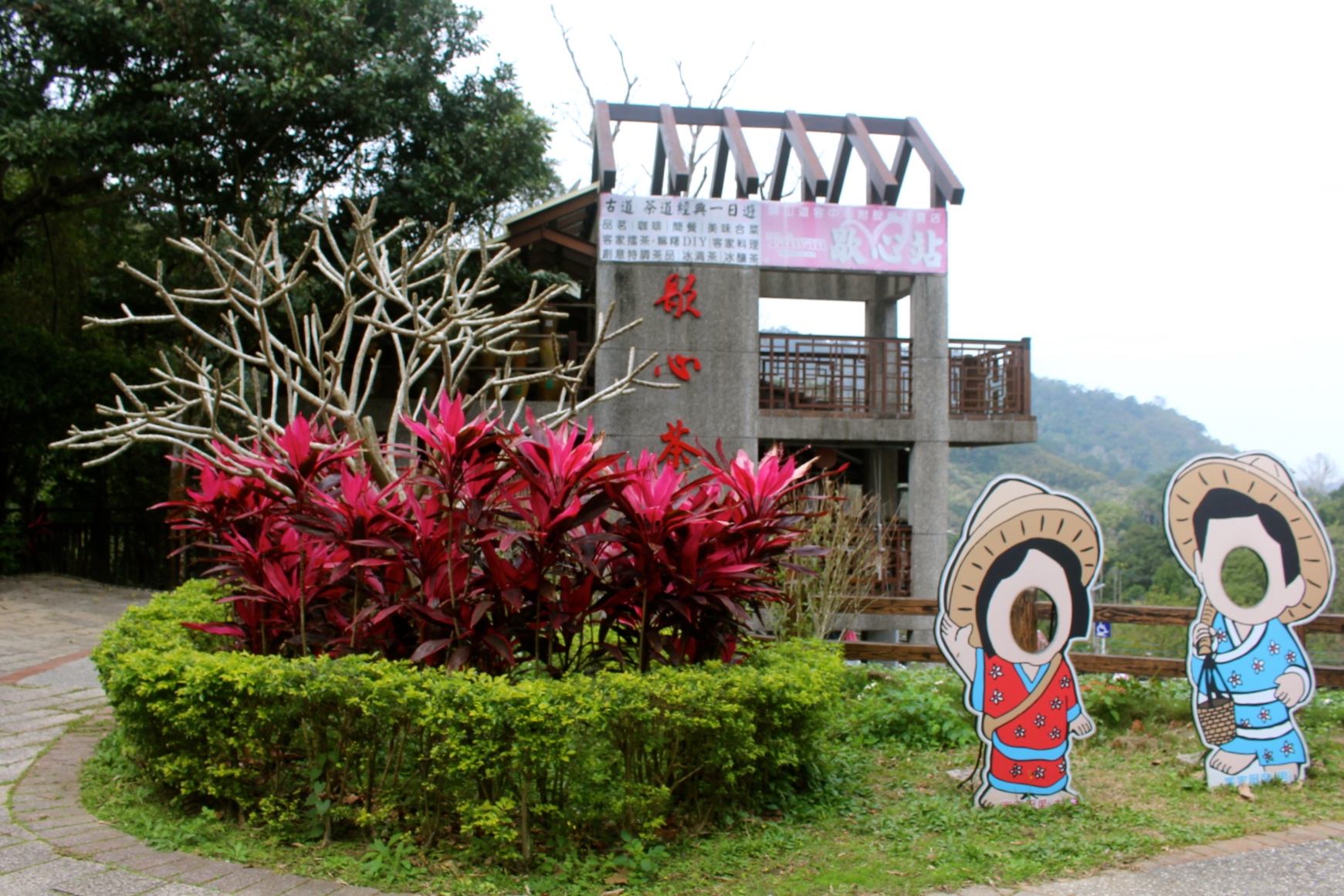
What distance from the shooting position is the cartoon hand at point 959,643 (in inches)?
175

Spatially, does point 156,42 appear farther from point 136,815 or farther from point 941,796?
point 941,796

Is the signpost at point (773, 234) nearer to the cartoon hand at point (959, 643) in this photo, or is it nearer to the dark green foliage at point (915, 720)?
the dark green foliage at point (915, 720)

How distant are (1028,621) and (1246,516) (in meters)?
1.30

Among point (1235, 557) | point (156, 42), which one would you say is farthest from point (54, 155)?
point (1235, 557)

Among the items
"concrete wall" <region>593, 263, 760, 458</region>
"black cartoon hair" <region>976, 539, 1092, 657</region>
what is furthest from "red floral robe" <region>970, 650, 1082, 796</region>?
"concrete wall" <region>593, 263, 760, 458</region>

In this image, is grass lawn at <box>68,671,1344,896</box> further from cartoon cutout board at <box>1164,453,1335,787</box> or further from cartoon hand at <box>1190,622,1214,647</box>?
cartoon hand at <box>1190,622,1214,647</box>

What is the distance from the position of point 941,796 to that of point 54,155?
1173cm

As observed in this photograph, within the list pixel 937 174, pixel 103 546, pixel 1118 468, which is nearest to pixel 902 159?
pixel 937 174

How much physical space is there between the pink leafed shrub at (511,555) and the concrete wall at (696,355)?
294 inches

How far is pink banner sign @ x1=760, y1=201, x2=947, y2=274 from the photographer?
40.1 feet

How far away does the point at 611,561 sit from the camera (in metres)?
4.20

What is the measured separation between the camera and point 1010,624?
4.55 meters

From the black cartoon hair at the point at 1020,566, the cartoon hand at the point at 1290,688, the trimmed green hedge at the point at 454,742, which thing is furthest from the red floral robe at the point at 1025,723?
the cartoon hand at the point at 1290,688

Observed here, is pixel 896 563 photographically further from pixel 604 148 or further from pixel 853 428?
pixel 604 148
